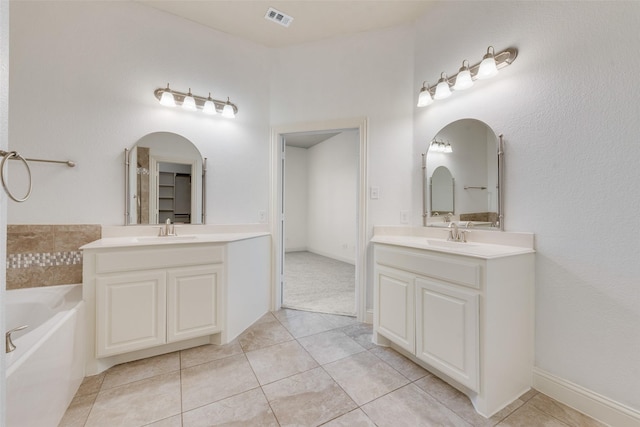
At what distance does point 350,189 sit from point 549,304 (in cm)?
380

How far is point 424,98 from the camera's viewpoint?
2.26 meters

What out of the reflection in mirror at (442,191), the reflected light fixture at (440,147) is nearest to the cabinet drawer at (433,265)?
the reflection in mirror at (442,191)

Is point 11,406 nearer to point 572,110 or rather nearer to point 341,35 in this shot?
point 572,110

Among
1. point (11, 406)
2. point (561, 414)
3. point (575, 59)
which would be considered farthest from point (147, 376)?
point (575, 59)

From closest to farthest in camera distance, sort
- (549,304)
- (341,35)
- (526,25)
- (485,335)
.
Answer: (485,335)
(549,304)
(526,25)
(341,35)

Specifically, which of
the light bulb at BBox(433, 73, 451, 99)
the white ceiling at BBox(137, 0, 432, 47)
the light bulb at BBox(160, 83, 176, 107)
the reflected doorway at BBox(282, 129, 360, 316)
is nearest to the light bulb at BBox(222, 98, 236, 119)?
the light bulb at BBox(160, 83, 176, 107)

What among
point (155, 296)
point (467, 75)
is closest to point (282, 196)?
point (155, 296)

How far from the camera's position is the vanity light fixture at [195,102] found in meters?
2.33

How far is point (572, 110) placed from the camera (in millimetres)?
1516

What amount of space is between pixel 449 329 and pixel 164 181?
8.60ft

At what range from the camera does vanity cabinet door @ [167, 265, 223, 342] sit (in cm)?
195

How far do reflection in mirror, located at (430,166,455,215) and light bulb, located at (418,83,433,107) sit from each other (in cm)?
58

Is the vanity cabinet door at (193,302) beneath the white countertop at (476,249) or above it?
beneath

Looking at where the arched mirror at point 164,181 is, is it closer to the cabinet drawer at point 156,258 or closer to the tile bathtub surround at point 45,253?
the tile bathtub surround at point 45,253
